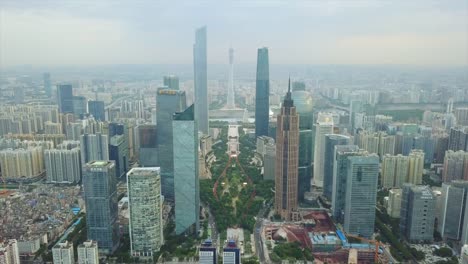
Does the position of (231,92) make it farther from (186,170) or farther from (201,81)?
(186,170)

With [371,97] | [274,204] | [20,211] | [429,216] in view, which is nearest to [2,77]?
[20,211]

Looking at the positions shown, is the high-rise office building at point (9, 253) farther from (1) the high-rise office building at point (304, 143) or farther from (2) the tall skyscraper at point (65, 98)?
(2) the tall skyscraper at point (65, 98)

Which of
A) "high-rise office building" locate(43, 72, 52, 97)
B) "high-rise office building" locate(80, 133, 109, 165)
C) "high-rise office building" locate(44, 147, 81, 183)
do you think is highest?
"high-rise office building" locate(43, 72, 52, 97)

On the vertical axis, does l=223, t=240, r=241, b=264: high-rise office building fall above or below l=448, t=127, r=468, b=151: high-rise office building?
below

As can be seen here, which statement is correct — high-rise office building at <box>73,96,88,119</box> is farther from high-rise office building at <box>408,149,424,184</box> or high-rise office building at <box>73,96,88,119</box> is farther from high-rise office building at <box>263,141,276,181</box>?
high-rise office building at <box>408,149,424,184</box>

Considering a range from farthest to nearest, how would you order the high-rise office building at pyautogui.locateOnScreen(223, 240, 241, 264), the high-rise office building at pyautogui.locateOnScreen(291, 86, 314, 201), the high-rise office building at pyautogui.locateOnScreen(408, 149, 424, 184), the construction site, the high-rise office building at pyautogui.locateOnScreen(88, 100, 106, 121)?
the high-rise office building at pyautogui.locateOnScreen(88, 100, 106, 121)
the high-rise office building at pyautogui.locateOnScreen(408, 149, 424, 184)
the high-rise office building at pyautogui.locateOnScreen(291, 86, 314, 201)
the construction site
the high-rise office building at pyautogui.locateOnScreen(223, 240, 241, 264)

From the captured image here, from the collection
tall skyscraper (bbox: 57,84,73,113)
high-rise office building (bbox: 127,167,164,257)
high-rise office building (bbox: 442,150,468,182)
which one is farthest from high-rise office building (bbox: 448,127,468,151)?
tall skyscraper (bbox: 57,84,73,113)
